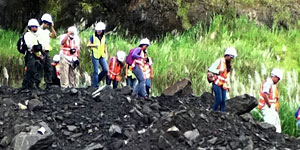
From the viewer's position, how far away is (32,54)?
761cm

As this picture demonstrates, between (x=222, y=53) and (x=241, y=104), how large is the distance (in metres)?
4.48

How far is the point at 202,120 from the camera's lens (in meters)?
6.50

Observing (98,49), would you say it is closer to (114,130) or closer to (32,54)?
(32,54)

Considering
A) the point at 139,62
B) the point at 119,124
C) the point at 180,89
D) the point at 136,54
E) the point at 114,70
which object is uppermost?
the point at 136,54

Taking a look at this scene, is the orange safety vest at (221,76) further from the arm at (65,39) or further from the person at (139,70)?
the arm at (65,39)

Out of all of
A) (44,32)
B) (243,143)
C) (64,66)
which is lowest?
(243,143)

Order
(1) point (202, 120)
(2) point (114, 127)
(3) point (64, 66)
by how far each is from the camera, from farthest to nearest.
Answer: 1. (3) point (64, 66)
2. (1) point (202, 120)
3. (2) point (114, 127)

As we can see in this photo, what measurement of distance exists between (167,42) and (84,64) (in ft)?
9.21

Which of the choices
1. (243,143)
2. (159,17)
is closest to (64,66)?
(243,143)

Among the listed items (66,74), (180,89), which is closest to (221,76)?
(180,89)

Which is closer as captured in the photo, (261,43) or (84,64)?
(84,64)

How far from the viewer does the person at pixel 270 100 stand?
25.3 feet

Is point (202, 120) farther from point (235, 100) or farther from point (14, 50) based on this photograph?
point (14, 50)

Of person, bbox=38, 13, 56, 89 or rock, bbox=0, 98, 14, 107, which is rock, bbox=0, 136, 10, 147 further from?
person, bbox=38, 13, 56, 89
